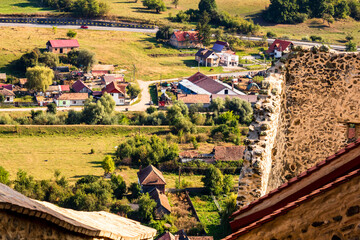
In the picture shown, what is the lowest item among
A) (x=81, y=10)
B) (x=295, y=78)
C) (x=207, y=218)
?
(x=207, y=218)

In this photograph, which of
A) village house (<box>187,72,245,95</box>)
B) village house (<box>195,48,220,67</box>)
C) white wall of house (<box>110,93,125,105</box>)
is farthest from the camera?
village house (<box>195,48,220,67</box>)

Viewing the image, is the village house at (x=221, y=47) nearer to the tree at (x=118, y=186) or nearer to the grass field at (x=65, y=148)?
the grass field at (x=65, y=148)

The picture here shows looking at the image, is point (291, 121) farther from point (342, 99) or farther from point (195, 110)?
point (195, 110)

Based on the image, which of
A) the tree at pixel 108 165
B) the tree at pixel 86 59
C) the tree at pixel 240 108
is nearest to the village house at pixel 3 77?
the tree at pixel 86 59

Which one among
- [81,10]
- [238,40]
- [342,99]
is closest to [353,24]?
[238,40]

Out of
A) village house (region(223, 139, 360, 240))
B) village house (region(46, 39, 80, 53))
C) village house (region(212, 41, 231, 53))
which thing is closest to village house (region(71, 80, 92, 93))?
village house (region(46, 39, 80, 53))

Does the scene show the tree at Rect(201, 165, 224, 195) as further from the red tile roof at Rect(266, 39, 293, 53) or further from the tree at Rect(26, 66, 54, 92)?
the red tile roof at Rect(266, 39, 293, 53)
